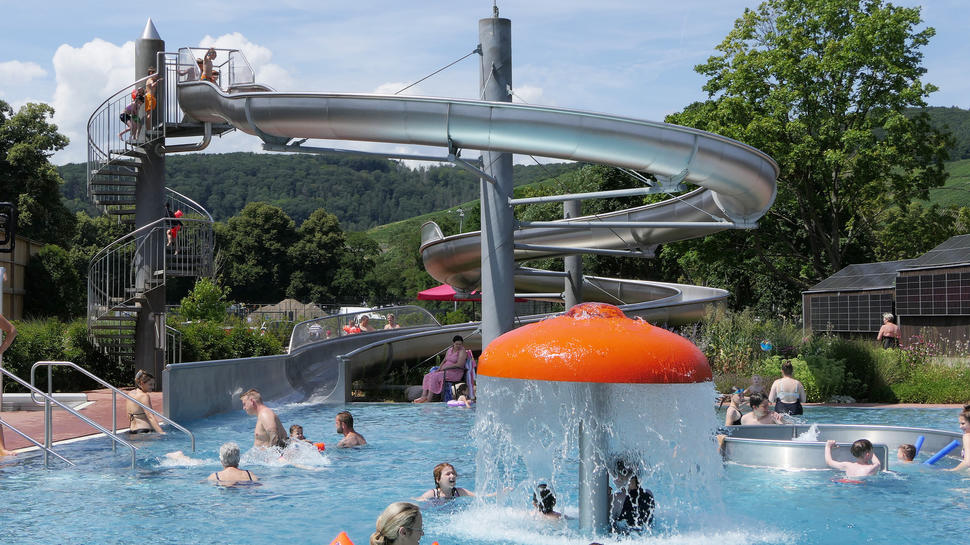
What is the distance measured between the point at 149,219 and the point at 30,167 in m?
18.6

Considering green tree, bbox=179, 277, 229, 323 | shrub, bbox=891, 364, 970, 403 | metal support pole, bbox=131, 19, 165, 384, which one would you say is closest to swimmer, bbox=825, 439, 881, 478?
shrub, bbox=891, 364, 970, 403

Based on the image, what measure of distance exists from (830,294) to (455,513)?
23.3 m

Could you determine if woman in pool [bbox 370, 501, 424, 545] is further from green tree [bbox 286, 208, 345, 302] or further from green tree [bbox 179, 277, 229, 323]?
green tree [bbox 286, 208, 345, 302]

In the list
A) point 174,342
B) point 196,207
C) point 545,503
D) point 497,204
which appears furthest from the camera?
point 196,207

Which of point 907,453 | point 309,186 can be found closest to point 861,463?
point 907,453

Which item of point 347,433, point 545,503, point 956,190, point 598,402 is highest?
point 956,190

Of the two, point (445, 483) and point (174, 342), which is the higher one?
point (174, 342)

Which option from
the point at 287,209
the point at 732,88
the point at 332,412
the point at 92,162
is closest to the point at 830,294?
the point at 732,88

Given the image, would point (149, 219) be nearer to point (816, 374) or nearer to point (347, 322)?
point (347, 322)

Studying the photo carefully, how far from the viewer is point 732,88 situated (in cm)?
3291

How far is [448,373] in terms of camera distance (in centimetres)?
1847

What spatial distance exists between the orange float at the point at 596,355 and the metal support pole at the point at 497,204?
10.5 meters

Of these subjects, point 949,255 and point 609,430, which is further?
point 949,255

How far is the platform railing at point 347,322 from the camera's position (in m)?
20.7
